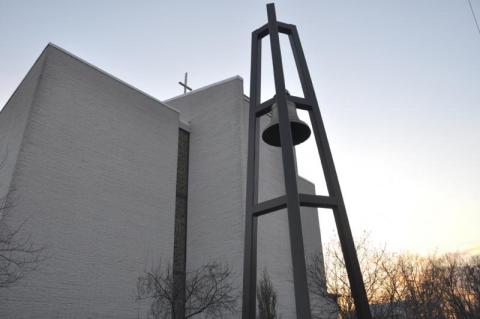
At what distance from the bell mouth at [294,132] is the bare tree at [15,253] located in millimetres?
10152

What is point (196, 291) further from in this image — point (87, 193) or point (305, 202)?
point (305, 202)

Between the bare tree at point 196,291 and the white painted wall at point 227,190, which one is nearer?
the bare tree at point 196,291

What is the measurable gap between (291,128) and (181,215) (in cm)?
1592

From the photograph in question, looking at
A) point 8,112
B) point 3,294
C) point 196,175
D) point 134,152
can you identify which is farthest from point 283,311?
point 8,112

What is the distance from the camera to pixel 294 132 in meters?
5.74

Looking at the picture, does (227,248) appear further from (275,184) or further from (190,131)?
(190,131)

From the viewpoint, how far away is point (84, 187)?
15375mm

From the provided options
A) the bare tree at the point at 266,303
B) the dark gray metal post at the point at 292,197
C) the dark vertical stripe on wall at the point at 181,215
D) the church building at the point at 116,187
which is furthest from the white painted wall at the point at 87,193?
the dark gray metal post at the point at 292,197

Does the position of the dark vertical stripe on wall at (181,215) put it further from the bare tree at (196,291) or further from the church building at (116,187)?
the bare tree at (196,291)

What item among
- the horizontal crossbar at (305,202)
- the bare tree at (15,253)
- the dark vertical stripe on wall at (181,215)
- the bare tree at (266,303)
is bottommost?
the bare tree at (266,303)

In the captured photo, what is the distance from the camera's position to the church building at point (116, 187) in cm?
1340

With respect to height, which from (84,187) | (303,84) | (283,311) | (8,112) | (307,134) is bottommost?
(283,311)

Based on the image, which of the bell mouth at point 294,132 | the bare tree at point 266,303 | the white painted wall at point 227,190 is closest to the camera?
the bell mouth at point 294,132

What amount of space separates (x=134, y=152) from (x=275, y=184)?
8.77 metres
